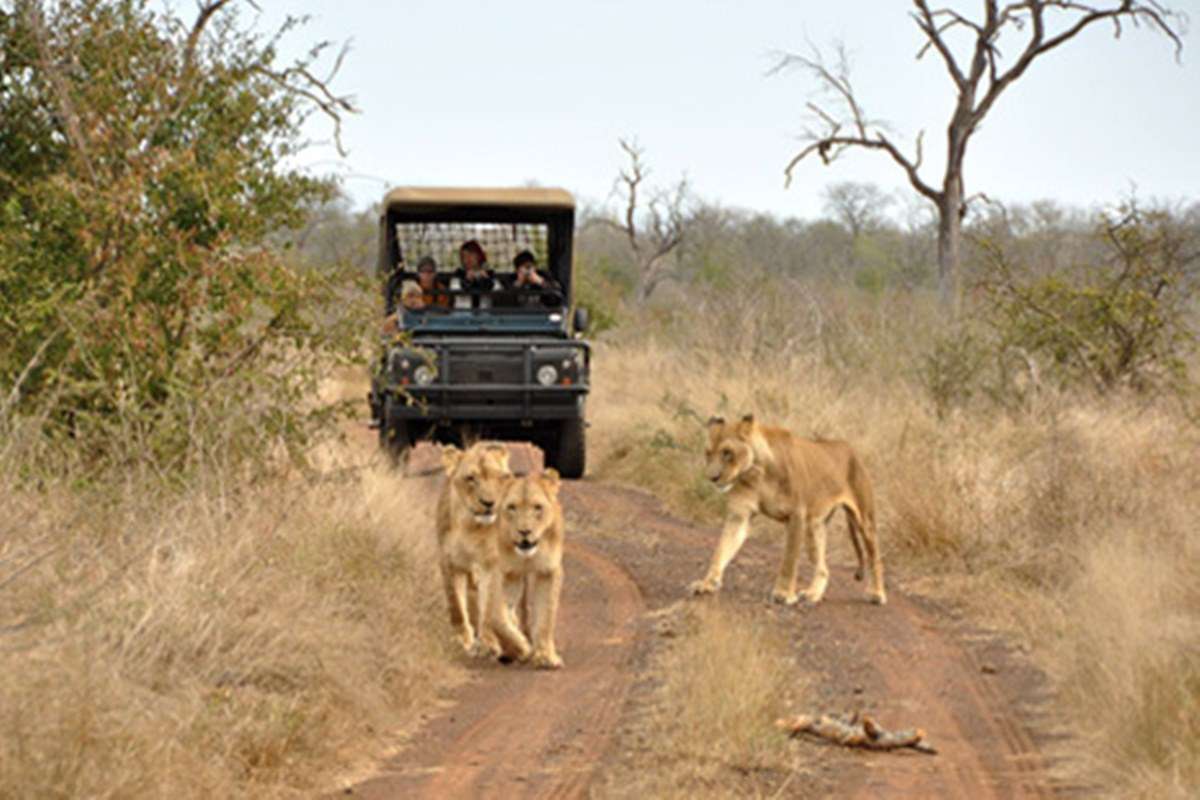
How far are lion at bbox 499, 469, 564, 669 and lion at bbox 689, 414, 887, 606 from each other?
1711mm

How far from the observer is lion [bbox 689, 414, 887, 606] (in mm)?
9859

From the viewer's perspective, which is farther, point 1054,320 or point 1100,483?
point 1054,320

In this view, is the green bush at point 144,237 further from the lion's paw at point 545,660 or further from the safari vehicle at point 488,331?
the safari vehicle at point 488,331

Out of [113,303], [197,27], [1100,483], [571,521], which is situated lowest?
[571,521]

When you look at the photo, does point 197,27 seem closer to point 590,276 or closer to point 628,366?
point 628,366

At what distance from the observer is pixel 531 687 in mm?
7867

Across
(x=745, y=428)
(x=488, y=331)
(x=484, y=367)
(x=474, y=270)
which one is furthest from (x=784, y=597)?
(x=474, y=270)

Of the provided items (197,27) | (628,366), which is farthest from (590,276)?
(197,27)

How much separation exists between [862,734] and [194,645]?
2.32 meters

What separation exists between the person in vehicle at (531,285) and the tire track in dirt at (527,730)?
6.61m

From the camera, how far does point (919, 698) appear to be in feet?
25.6

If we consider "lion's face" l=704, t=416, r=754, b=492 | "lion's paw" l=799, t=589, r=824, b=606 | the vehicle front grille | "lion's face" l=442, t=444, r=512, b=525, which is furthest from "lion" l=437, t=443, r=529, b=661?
the vehicle front grille

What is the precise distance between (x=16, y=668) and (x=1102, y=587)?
16.7 ft

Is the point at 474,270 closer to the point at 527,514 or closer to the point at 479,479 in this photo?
the point at 479,479
